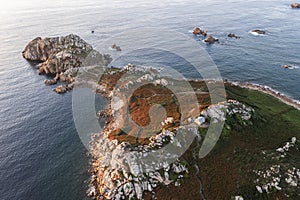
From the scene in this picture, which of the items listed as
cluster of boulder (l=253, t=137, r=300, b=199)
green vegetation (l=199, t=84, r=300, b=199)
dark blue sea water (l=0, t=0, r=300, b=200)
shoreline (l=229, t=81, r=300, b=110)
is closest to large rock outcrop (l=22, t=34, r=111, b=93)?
dark blue sea water (l=0, t=0, r=300, b=200)

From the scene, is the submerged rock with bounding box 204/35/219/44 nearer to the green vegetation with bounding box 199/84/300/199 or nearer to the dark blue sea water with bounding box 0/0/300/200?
the dark blue sea water with bounding box 0/0/300/200

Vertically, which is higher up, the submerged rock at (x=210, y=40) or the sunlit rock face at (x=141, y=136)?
the submerged rock at (x=210, y=40)

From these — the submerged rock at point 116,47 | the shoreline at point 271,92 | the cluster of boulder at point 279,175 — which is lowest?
the shoreline at point 271,92

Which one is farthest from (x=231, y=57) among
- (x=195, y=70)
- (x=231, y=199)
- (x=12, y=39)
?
(x=12, y=39)

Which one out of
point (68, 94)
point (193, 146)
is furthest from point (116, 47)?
point (193, 146)

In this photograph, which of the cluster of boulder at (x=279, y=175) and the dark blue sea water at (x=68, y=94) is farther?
the dark blue sea water at (x=68, y=94)

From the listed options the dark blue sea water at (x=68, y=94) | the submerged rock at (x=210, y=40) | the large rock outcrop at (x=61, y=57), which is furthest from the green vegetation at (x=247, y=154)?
the submerged rock at (x=210, y=40)

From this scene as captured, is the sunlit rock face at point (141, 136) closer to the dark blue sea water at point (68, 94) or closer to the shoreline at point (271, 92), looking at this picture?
the dark blue sea water at point (68, 94)
